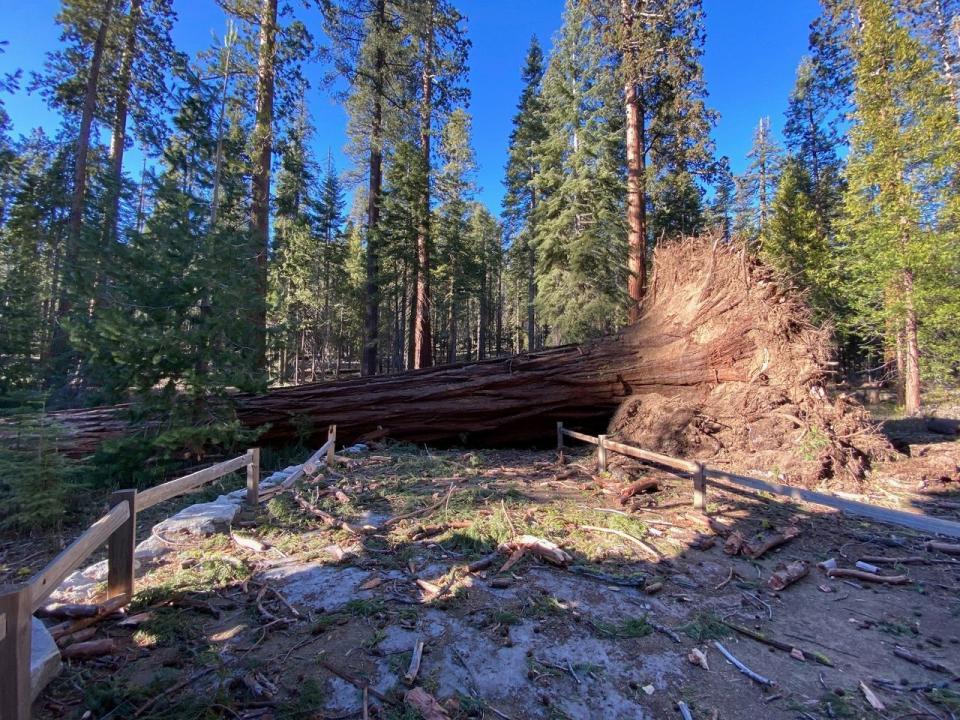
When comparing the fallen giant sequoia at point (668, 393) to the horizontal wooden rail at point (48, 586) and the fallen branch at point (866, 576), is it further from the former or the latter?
the horizontal wooden rail at point (48, 586)

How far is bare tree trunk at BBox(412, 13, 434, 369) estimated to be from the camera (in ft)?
54.2

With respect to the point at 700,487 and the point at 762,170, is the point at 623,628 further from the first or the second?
the point at 762,170

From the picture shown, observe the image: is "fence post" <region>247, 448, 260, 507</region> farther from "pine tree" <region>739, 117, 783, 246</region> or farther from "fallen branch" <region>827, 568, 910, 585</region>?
"pine tree" <region>739, 117, 783, 246</region>

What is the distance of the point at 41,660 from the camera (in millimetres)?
2426

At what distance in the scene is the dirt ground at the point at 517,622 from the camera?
2695mm

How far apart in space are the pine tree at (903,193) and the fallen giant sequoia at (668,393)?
24.0 ft

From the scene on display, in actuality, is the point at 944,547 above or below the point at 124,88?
below

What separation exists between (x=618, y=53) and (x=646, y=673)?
1629cm

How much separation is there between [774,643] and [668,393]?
23.4 ft

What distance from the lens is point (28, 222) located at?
1700cm

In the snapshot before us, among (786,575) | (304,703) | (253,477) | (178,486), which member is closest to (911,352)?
(786,575)

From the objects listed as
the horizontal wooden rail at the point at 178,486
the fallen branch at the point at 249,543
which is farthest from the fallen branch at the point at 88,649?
the fallen branch at the point at 249,543

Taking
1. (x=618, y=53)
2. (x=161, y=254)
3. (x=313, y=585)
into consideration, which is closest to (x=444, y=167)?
(x=618, y=53)

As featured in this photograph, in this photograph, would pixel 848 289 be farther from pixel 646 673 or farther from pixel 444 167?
pixel 646 673
